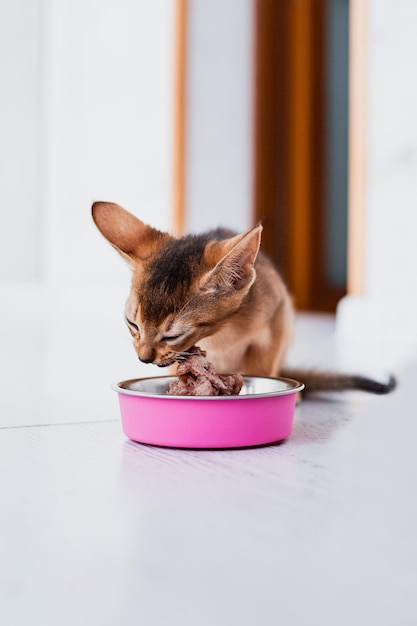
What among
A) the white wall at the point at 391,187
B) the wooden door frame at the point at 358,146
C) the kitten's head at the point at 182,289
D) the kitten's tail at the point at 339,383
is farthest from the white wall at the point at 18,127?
the kitten's head at the point at 182,289

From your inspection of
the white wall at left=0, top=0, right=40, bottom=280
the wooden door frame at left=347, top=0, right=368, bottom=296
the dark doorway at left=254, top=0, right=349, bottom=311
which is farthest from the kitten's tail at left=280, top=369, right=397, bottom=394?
the white wall at left=0, top=0, right=40, bottom=280

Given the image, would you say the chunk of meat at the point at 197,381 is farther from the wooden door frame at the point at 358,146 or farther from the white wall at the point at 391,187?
the wooden door frame at the point at 358,146

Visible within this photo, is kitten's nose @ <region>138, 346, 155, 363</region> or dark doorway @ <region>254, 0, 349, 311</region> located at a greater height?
dark doorway @ <region>254, 0, 349, 311</region>

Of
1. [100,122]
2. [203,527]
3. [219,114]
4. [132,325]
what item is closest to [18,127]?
[100,122]

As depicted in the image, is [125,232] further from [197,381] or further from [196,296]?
[197,381]

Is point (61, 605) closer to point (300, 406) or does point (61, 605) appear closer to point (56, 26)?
point (300, 406)

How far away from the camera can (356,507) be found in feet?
2.53

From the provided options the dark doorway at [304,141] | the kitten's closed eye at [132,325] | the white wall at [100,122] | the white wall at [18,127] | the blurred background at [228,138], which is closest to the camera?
the kitten's closed eye at [132,325]

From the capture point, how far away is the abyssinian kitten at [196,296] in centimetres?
105

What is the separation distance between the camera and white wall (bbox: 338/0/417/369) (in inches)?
88.5

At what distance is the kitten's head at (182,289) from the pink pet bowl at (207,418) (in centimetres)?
9

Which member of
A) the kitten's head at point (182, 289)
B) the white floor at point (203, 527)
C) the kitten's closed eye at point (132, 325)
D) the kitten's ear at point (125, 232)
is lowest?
the white floor at point (203, 527)

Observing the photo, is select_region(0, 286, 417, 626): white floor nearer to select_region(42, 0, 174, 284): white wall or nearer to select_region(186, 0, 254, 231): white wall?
select_region(186, 0, 254, 231): white wall

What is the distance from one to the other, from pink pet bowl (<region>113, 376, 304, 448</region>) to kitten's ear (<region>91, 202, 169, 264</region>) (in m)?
0.25
